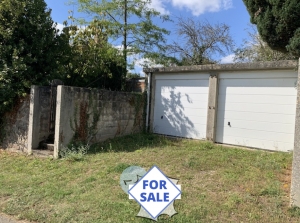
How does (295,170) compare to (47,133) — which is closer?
(295,170)

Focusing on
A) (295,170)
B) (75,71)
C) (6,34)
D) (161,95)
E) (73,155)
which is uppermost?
(6,34)

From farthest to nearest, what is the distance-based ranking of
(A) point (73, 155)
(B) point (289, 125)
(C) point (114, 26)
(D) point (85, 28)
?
(C) point (114, 26), (D) point (85, 28), (B) point (289, 125), (A) point (73, 155)

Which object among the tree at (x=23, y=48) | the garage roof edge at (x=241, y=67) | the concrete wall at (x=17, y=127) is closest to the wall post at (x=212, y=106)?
the garage roof edge at (x=241, y=67)

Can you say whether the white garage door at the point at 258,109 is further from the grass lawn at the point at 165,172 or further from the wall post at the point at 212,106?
the grass lawn at the point at 165,172

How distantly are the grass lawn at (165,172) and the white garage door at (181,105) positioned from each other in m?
1.44

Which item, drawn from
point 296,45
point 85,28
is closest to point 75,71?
point 85,28

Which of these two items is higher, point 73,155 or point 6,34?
point 6,34

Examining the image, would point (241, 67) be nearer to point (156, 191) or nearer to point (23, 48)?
point (156, 191)

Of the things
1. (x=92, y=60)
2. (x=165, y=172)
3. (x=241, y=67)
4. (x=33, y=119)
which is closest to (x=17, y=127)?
(x=33, y=119)

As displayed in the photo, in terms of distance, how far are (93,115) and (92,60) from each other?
3.37m

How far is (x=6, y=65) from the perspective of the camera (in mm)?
6859

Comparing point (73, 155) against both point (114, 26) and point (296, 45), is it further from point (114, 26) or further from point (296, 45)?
point (114, 26)

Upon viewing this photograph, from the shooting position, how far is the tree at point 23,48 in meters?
6.89

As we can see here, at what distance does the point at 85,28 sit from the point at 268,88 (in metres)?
7.33
